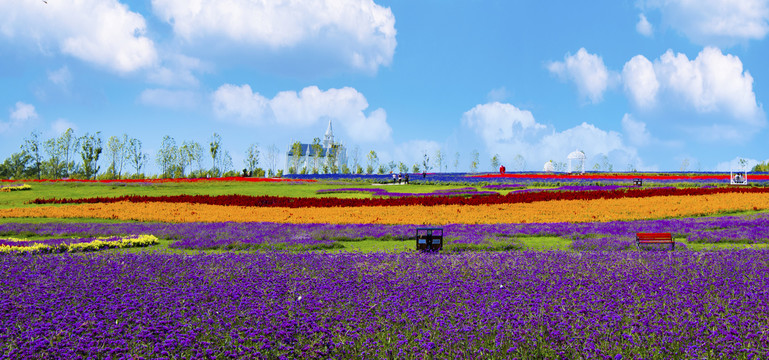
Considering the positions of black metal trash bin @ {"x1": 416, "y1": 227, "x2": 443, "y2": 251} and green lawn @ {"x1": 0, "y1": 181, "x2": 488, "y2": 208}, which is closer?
black metal trash bin @ {"x1": 416, "y1": 227, "x2": 443, "y2": 251}

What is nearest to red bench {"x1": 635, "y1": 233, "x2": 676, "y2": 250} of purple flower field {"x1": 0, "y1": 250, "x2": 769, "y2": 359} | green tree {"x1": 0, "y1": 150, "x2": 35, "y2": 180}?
purple flower field {"x1": 0, "y1": 250, "x2": 769, "y2": 359}

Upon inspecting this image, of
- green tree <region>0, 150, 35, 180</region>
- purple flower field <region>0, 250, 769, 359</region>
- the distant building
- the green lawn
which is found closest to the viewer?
purple flower field <region>0, 250, 769, 359</region>

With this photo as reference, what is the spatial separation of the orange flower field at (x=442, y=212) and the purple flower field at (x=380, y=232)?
9.93 feet

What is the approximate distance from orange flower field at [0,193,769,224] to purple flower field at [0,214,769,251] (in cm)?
303

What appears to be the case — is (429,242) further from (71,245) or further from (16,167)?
(16,167)

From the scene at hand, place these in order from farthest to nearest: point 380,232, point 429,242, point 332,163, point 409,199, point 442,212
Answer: point 332,163, point 409,199, point 442,212, point 380,232, point 429,242

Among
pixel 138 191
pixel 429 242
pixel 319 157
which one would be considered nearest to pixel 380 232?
pixel 429 242

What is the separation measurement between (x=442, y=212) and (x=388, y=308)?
18038mm

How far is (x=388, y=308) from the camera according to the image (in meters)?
7.12

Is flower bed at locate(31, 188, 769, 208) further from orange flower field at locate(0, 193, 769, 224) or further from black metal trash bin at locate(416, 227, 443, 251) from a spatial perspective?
black metal trash bin at locate(416, 227, 443, 251)

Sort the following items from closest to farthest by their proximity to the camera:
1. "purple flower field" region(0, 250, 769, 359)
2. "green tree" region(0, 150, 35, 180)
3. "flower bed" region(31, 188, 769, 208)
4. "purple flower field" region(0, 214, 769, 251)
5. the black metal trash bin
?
"purple flower field" region(0, 250, 769, 359) → the black metal trash bin → "purple flower field" region(0, 214, 769, 251) → "flower bed" region(31, 188, 769, 208) → "green tree" region(0, 150, 35, 180)

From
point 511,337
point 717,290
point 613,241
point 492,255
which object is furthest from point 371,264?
point 613,241

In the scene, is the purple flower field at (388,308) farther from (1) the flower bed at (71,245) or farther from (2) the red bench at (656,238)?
(1) the flower bed at (71,245)

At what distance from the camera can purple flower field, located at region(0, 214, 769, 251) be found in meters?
15.1
